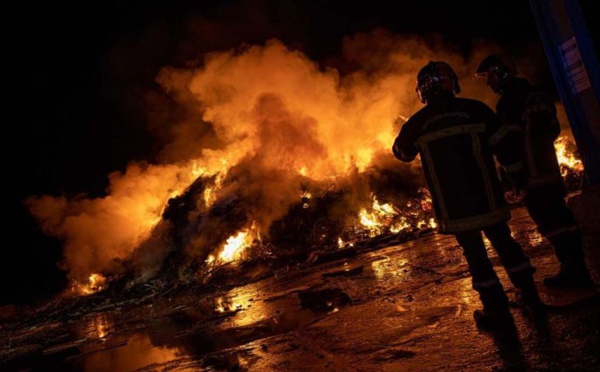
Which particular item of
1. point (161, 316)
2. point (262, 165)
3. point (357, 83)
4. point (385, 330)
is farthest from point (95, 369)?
point (357, 83)

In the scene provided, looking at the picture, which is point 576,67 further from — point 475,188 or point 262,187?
point 262,187

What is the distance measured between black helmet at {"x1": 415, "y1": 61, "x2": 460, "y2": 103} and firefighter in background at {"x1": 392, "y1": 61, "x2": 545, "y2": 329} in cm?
3

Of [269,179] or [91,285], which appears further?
[91,285]

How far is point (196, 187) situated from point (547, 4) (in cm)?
1094

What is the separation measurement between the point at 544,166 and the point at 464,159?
75 cm

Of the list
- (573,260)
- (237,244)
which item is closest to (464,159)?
(573,260)

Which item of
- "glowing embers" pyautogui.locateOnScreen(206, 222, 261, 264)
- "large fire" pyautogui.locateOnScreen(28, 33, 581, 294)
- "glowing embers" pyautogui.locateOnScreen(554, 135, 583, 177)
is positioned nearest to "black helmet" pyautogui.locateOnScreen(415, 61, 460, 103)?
"large fire" pyautogui.locateOnScreen(28, 33, 581, 294)

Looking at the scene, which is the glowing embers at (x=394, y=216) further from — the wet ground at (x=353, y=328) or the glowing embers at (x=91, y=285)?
the glowing embers at (x=91, y=285)

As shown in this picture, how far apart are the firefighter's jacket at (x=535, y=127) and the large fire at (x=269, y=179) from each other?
6.30 metres

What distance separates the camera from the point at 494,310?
3043 mm

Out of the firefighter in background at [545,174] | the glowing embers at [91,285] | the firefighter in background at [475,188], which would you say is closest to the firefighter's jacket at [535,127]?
the firefighter in background at [545,174]

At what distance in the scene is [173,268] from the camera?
11.9 m

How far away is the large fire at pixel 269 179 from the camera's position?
1113cm

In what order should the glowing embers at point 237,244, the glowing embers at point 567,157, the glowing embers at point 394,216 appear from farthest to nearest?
the glowing embers at point 237,244 < the glowing embers at point 394,216 < the glowing embers at point 567,157
